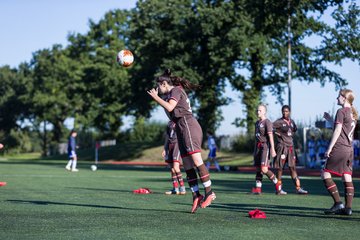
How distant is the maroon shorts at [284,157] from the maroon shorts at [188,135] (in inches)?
262

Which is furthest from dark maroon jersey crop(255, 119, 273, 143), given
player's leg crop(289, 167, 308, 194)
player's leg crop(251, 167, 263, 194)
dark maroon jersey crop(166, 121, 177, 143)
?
dark maroon jersey crop(166, 121, 177, 143)

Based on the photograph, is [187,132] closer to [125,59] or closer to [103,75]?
[125,59]

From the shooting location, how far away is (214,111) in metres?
57.9

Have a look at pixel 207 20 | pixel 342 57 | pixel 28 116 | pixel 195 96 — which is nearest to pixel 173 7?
pixel 207 20

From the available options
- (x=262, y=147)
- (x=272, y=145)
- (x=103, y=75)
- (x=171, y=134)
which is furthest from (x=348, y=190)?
(x=103, y=75)

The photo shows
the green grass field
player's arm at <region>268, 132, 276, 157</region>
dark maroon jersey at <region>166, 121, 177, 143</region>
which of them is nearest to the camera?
the green grass field

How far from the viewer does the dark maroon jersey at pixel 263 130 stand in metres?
17.3

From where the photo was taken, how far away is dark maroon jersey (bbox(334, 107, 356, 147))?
1178 cm

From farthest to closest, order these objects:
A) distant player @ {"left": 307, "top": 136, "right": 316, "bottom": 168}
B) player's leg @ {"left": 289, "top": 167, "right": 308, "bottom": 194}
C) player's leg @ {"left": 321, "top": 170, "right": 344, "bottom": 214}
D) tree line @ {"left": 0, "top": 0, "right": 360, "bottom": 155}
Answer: tree line @ {"left": 0, "top": 0, "right": 360, "bottom": 155}, distant player @ {"left": 307, "top": 136, "right": 316, "bottom": 168}, player's leg @ {"left": 289, "top": 167, "right": 308, "bottom": 194}, player's leg @ {"left": 321, "top": 170, "right": 344, "bottom": 214}

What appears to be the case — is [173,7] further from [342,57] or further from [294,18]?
[342,57]

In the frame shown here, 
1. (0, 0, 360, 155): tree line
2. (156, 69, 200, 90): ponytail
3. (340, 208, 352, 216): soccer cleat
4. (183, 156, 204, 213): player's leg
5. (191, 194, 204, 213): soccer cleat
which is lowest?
(340, 208, 352, 216): soccer cleat

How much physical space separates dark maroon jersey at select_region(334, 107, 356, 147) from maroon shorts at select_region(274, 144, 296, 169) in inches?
256

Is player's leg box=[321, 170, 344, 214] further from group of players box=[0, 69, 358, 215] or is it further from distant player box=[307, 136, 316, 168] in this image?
distant player box=[307, 136, 316, 168]

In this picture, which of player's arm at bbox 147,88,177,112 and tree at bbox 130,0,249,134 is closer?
player's arm at bbox 147,88,177,112
